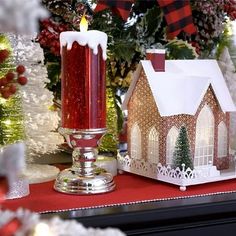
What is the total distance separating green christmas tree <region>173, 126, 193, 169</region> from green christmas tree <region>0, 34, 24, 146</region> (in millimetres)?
286

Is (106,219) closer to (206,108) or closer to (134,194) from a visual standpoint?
(134,194)

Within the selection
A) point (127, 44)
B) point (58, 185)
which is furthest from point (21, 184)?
point (127, 44)

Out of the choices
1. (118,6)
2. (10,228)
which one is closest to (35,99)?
(118,6)

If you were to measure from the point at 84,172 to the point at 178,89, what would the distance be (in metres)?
0.24

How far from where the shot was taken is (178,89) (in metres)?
1.04

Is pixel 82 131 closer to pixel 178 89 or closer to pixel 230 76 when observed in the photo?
pixel 178 89

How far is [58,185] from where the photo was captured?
95 centimetres

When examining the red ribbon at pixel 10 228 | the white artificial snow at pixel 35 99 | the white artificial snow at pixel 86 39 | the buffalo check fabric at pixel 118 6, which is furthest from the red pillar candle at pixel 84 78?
the red ribbon at pixel 10 228

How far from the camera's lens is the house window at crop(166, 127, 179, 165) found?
3.33ft

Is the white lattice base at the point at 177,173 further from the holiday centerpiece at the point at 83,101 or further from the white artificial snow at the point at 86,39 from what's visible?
the white artificial snow at the point at 86,39

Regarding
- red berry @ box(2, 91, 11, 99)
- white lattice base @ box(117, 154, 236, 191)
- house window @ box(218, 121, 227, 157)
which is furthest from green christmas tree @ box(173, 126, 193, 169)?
red berry @ box(2, 91, 11, 99)

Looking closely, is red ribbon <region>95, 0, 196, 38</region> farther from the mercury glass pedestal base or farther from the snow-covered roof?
the mercury glass pedestal base

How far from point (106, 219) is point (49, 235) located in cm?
43

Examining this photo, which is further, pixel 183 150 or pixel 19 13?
pixel 183 150
